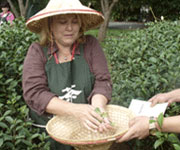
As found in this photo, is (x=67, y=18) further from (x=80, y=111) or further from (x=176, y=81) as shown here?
(x=176, y=81)

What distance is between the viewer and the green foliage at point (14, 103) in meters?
1.69

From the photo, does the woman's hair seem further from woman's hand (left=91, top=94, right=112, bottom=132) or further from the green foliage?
Result: woman's hand (left=91, top=94, right=112, bottom=132)

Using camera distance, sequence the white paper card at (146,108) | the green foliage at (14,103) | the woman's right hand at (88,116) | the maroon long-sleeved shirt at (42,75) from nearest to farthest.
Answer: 1. the green foliage at (14,103)
2. the woman's right hand at (88,116)
3. the maroon long-sleeved shirt at (42,75)
4. the white paper card at (146,108)

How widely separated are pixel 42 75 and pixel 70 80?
241 millimetres

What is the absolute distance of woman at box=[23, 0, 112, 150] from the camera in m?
1.92

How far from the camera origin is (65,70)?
6.90 feet

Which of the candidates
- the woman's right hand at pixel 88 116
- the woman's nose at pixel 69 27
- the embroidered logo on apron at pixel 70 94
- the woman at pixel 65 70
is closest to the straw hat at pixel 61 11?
the woman at pixel 65 70

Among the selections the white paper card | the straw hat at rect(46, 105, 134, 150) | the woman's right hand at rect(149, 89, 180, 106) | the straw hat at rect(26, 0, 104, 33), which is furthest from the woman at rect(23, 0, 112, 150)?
the woman's right hand at rect(149, 89, 180, 106)

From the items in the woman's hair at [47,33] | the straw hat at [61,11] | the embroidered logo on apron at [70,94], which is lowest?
the embroidered logo on apron at [70,94]

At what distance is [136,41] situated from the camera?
13.2 ft

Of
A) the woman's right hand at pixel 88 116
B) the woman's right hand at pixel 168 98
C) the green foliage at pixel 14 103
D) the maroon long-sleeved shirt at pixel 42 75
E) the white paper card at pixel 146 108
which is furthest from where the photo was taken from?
the woman's right hand at pixel 168 98

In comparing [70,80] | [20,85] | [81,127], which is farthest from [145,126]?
[20,85]

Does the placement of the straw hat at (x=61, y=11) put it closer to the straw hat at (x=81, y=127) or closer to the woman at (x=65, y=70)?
the woman at (x=65, y=70)

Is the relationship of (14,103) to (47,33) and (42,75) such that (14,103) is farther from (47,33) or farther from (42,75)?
(47,33)
